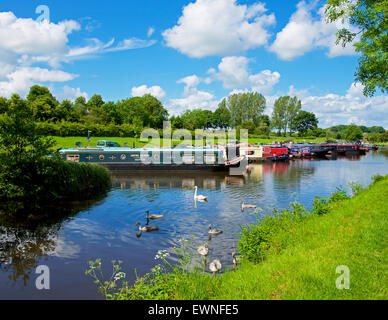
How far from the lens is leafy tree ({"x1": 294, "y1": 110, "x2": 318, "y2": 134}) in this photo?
A: 4390 inches

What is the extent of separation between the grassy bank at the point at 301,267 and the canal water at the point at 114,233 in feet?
5.35

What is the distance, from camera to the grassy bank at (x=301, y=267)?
14.7 feet

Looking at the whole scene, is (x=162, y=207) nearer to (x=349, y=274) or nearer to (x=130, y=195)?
(x=130, y=195)

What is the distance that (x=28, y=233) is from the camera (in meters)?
10.4

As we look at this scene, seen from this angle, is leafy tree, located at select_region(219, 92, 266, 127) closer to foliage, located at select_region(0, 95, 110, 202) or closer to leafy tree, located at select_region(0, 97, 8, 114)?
leafy tree, located at select_region(0, 97, 8, 114)

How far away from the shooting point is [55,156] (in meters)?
14.2

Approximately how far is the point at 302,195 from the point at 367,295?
14440mm

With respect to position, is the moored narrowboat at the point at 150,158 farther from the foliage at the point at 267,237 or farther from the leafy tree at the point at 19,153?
the foliage at the point at 267,237

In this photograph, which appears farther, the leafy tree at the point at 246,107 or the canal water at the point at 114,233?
the leafy tree at the point at 246,107

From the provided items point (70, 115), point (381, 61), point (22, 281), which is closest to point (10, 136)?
point (22, 281)

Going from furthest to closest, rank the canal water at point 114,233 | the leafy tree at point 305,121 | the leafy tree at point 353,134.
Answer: the leafy tree at point 353,134, the leafy tree at point 305,121, the canal water at point 114,233

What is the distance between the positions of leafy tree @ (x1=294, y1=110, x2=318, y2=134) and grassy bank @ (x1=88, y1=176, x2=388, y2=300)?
109 metres

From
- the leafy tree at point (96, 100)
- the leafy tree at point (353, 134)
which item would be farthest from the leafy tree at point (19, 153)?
the leafy tree at point (353, 134)

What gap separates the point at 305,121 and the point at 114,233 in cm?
11672
